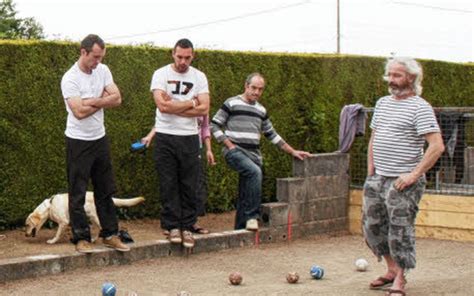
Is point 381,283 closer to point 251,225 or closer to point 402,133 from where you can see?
point 402,133

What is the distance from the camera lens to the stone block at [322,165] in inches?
389

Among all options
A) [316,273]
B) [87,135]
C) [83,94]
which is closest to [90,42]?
[83,94]

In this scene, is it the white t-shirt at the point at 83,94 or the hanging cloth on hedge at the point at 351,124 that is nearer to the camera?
the white t-shirt at the point at 83,94

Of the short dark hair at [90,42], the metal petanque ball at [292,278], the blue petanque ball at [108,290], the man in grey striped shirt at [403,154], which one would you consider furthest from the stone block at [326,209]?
the blue petanque ball at [108,290]

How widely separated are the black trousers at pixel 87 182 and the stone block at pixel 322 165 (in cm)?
285

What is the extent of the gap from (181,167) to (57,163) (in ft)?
5.14

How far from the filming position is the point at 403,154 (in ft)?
20.7

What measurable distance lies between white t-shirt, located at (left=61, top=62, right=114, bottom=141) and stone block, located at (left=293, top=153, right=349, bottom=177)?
3.07m

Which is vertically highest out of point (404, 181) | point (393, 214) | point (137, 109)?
point (137, 109)

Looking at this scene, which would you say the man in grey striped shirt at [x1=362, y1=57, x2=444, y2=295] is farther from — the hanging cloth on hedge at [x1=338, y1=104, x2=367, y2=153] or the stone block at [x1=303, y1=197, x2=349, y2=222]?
the hanging cloth on hedge at [x1=338, y1=104, x2=367, y2=153]

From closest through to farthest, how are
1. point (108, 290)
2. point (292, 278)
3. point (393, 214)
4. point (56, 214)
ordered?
point (108, 290) < point (393, 214) < point (292, 278) < point (56, 214)

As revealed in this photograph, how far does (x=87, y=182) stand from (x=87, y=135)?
16.1 inches

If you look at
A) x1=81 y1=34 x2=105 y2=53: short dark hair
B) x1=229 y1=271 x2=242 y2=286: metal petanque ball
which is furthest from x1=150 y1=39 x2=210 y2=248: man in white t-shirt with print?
x1=229 y1=271 x2=242 y2=286: metal petanque ball

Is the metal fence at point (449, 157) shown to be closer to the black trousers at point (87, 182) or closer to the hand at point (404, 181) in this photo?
the black trousers at point (87, 182)
